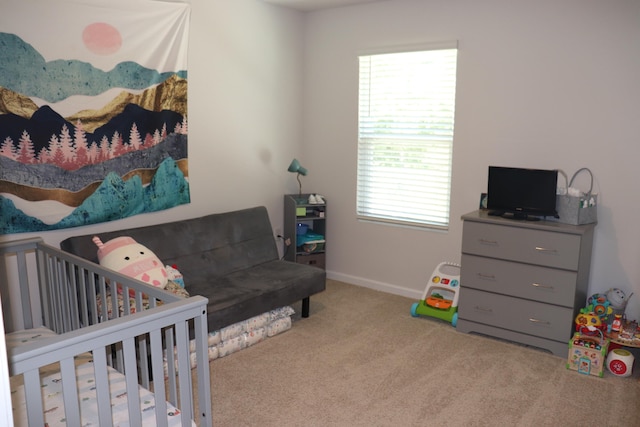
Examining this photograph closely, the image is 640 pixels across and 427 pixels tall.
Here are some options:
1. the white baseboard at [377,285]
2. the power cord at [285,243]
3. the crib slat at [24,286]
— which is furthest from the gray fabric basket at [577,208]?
the crib slat at [24,286]

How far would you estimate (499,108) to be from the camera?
3.86 metres

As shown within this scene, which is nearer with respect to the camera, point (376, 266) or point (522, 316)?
point (522, 316)

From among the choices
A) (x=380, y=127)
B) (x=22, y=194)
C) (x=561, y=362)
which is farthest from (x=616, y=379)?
(x=22, y=194)

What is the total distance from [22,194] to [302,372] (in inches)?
77.0

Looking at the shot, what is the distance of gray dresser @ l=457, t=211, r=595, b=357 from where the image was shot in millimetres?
3301

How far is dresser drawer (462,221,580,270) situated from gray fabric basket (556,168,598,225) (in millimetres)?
178

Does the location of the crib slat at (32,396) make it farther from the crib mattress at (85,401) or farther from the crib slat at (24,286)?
the crib slat at (24,286)

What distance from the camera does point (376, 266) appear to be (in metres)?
4.70

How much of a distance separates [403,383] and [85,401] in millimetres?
1760

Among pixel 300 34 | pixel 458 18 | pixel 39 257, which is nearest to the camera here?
pixel 39 257

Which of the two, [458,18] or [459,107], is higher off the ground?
[458,18]

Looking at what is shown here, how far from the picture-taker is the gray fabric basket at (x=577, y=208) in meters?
3.34

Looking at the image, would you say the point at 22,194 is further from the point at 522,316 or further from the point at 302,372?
the point at 522,316

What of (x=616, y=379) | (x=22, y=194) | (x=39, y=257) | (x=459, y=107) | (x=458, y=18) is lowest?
(x=616, y=379)
